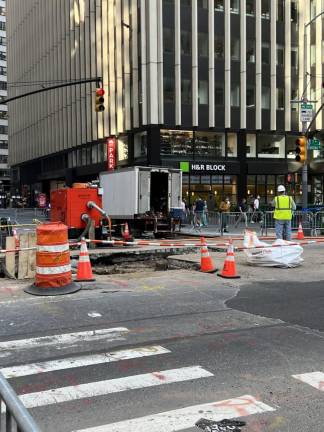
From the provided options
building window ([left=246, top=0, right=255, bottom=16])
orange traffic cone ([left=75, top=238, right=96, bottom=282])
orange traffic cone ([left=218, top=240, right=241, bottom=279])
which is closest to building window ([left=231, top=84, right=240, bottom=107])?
building window ([left=246, top=0, right=255, bottom=16])

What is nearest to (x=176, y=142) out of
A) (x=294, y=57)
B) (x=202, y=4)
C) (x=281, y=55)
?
(x=202, y=4)

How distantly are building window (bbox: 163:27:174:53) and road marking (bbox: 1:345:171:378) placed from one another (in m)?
32.8

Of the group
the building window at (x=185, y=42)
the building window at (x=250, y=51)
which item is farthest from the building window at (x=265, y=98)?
the building window at (x=185, y=42)

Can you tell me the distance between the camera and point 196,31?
122 ft

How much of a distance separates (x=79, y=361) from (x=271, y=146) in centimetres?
3720

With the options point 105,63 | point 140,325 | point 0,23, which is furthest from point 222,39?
point 0,23

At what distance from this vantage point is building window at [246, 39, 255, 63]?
39.0m

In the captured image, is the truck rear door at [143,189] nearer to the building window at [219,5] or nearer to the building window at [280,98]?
the building window at [219,5]

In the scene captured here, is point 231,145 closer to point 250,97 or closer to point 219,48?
point 250,97

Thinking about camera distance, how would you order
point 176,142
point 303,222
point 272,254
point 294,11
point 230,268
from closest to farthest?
point 230,268
point 272,254
point 303,222
point 176,142
point 294,11

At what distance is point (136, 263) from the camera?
14.7m

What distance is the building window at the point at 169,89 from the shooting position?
36.4 m

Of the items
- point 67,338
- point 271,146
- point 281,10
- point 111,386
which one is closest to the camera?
point 111,386

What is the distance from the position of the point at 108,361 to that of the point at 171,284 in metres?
4.84
